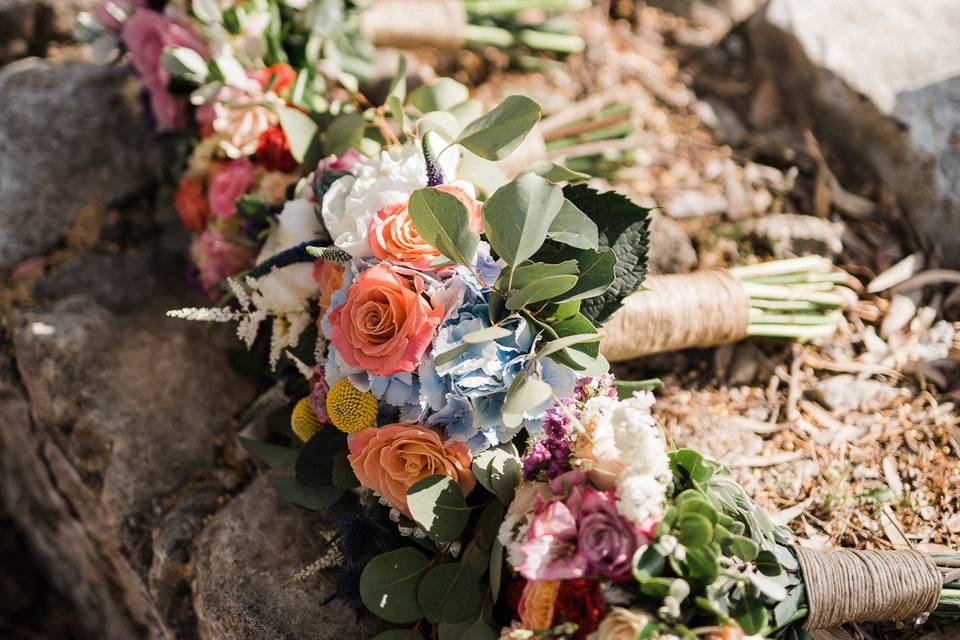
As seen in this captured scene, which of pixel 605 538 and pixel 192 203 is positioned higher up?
pixel 605 538

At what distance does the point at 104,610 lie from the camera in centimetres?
220

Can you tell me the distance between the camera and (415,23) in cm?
236

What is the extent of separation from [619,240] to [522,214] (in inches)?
12.2

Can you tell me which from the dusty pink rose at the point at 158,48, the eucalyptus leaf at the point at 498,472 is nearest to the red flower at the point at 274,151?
the dusty pink rose at the point at 158,48

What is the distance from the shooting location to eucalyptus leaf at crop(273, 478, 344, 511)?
1.43 meters

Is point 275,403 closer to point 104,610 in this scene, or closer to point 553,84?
point 104,610

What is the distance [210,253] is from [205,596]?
2.39ft

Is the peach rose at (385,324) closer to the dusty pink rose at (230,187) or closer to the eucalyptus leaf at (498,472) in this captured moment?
the eucalyptus leaf at (498,472)

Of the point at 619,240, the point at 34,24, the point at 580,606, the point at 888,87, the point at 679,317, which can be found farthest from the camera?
the point at 34,24

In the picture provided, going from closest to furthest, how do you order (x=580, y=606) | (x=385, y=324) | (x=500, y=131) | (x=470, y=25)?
(x=580, y=606) < (x=385, y=324) < (x=500, y=131) < (x=470, y=25)

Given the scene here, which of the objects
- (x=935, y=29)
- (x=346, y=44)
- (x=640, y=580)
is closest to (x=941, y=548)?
(x=640, y=580)

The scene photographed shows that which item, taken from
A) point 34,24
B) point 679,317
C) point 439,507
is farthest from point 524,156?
point 34,24

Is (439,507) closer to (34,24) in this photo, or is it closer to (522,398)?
(522,398)

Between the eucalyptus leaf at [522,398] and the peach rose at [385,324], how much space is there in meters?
0.15
